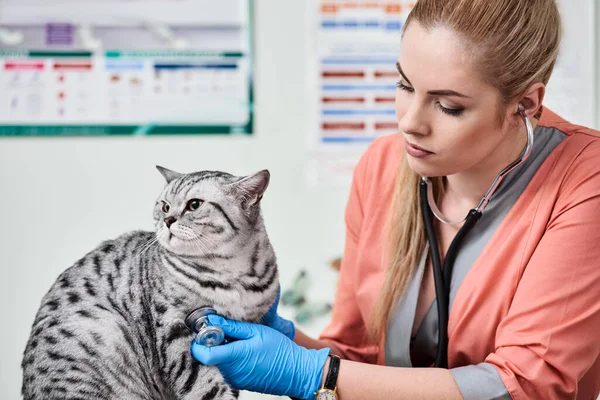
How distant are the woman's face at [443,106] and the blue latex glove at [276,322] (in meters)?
0.39

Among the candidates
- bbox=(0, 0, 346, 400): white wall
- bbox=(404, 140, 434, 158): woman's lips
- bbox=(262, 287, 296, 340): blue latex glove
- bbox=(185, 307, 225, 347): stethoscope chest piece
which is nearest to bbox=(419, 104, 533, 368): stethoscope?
bbox=(404, 140, 434, 158): woman's lips

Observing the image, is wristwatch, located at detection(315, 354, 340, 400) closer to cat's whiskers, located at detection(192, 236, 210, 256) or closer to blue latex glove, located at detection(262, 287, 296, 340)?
blue latex glove, located at detection(262, 287, 296, 340)

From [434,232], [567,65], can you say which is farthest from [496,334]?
[567,65]

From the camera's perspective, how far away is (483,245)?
3.60 ft

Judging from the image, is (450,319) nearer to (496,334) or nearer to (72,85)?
(496,334)

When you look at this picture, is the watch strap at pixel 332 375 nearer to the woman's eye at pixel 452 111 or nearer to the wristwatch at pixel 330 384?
the wristwatch at pixel 330 384

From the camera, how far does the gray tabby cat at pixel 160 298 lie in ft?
2.87

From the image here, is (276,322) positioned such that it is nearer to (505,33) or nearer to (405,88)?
(405,88)

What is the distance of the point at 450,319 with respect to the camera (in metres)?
1.09

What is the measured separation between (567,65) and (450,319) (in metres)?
1.43

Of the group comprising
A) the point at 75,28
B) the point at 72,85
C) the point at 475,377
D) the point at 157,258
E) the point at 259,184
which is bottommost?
the point at 475,377

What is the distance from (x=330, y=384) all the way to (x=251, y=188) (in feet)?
1.26

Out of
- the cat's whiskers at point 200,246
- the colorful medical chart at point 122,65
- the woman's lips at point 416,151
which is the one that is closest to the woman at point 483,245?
the woman's lips at point 416,151

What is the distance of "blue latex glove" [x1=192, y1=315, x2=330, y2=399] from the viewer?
37.4 inches
